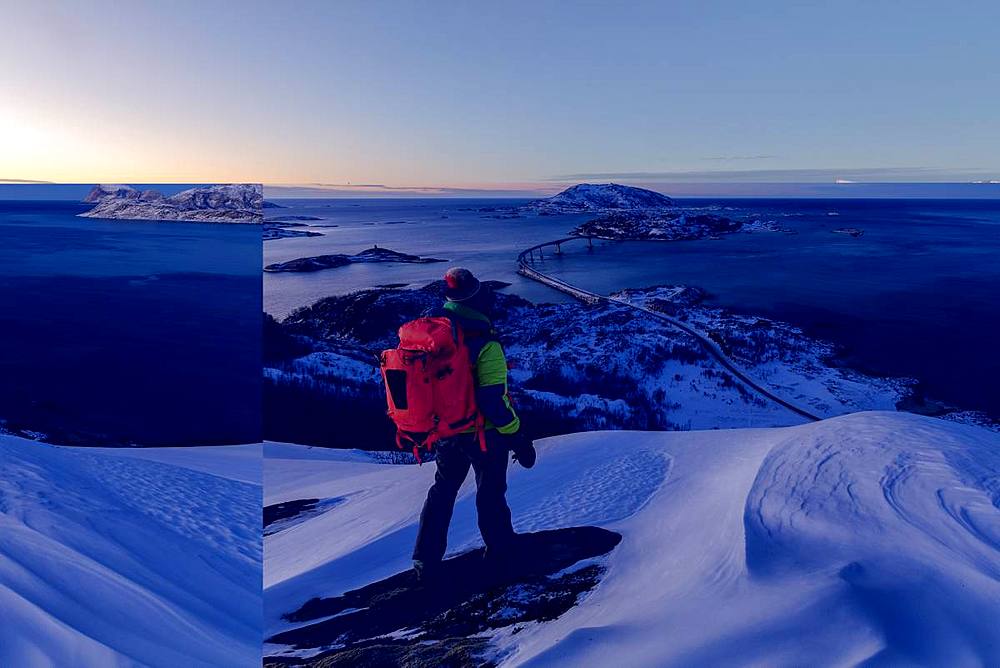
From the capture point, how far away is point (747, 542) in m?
3.42

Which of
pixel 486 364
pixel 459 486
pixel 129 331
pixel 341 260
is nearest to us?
pixel 486 364

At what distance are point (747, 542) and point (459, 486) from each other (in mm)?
1864

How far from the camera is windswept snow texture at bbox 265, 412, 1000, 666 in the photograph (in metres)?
2.60

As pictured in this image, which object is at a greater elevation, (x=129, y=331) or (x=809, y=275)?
(x=809, y=275)

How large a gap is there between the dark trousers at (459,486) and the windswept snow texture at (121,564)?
4.16 feet

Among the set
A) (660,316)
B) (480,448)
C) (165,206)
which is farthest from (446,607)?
(165,206)

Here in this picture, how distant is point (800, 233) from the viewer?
55.0ft

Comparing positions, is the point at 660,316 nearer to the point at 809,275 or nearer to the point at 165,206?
the point at 809,275

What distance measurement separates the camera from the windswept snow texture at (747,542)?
2604 millimetres

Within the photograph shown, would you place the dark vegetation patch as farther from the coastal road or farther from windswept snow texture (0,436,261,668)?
the coastal road

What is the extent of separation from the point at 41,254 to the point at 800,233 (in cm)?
3246

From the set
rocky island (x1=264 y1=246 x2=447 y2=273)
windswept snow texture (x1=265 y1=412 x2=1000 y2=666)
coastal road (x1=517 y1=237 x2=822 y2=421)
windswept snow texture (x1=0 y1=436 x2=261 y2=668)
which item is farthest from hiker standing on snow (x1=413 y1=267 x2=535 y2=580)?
rocky island (x1=264 y1=246 x2=447 y2=273)

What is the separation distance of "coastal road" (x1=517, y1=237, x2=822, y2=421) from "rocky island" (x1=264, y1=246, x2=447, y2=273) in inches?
83.7

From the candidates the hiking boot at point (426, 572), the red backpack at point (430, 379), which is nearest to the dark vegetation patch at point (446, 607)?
the hiking boot at point (426, 572)
